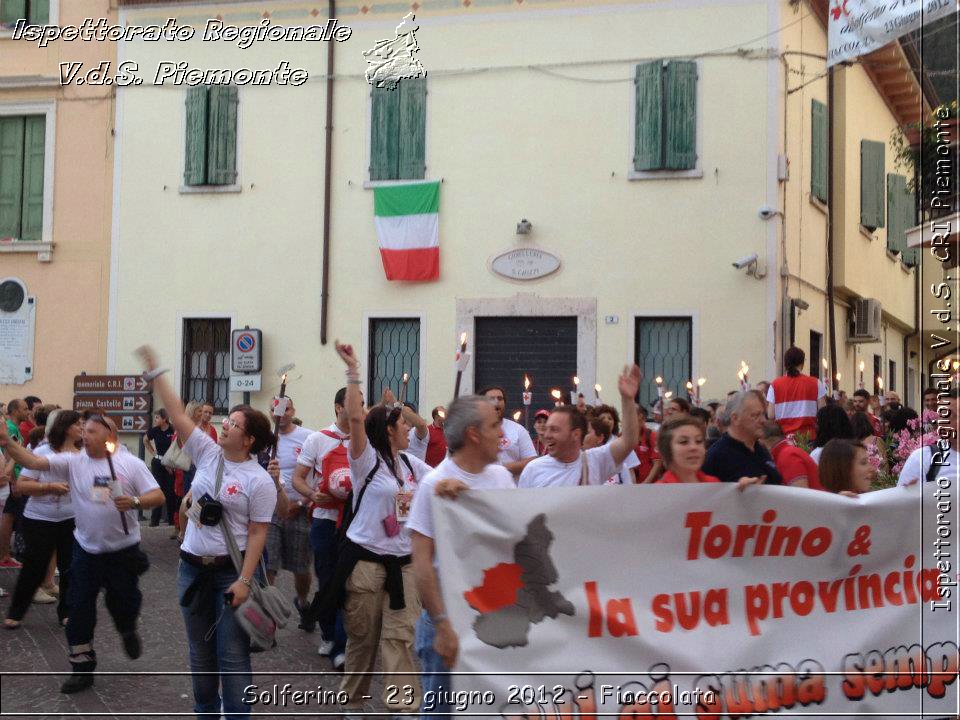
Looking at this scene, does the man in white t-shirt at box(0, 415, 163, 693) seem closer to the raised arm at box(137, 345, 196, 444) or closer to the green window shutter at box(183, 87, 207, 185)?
the raised arm at box(137, 345, 196, 444)

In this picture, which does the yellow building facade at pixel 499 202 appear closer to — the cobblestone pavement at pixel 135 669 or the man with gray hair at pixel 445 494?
the cobblestone pavement at pixel 135 669

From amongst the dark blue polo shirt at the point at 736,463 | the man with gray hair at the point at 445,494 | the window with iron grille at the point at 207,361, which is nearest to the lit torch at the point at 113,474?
the man with gray hair at the point at 445,494

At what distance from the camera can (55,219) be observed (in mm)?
21562

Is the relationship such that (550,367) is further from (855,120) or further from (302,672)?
(302,672)

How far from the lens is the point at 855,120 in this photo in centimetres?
2289

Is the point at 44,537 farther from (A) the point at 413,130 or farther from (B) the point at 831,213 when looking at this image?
(B) the point at 831,213

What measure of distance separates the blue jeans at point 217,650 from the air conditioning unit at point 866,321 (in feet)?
59.1

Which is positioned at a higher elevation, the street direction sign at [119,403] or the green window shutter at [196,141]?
the green window shutter at [196,141]

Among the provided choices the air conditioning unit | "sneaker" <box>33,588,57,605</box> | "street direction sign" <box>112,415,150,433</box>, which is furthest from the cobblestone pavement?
the air conditioning unit

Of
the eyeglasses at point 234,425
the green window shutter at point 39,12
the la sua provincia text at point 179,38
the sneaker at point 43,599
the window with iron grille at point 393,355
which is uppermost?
the green window shutter at point 39,12

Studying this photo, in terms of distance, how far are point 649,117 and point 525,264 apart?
9.15 feet

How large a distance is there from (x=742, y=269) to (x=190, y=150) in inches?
346

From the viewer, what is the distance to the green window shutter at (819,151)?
20391 millimetres

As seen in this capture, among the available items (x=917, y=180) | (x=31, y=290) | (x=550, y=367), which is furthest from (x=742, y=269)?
(x=31, y=290)
